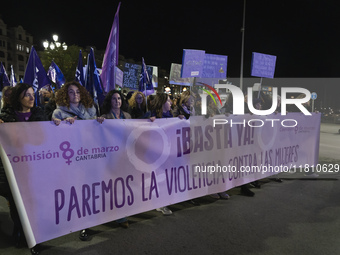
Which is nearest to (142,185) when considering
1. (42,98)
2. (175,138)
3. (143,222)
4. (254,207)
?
(143,222)

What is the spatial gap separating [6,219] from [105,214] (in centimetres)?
173

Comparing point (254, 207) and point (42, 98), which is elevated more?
point (42, 98)

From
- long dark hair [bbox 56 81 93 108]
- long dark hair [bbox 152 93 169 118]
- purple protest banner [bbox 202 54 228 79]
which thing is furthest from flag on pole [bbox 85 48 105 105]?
purple protest banner [bbox 202 54 228 79]

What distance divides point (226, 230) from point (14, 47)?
283 ft

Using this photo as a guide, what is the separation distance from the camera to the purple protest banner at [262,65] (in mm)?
8153

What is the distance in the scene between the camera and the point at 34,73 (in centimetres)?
601

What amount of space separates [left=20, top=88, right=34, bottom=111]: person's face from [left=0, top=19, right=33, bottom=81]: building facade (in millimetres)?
77344

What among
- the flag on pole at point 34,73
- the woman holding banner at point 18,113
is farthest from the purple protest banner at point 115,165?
the flag on pole at point 34,73

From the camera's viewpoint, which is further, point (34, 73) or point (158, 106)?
point (34, 73)

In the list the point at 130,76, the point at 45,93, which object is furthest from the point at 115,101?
the point at 130,76

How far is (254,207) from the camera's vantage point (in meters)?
4.69

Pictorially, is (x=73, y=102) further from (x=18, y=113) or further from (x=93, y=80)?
(x=93, y=80)

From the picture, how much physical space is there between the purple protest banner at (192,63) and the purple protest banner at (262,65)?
161 cm

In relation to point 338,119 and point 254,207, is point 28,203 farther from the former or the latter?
point 338,119
